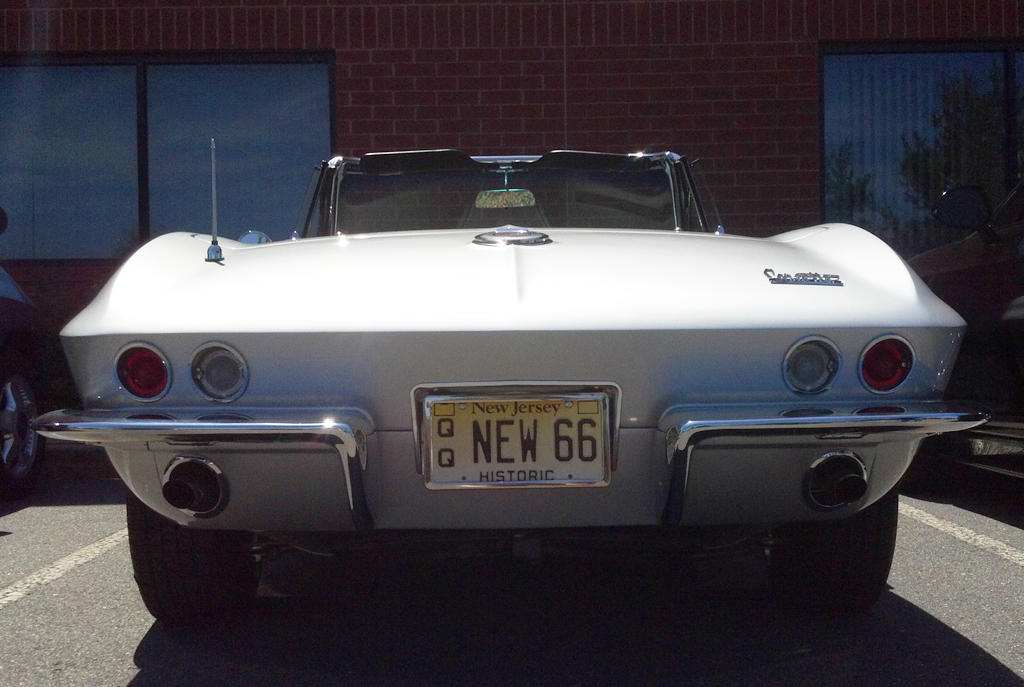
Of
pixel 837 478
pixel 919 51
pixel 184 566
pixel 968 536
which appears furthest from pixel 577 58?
pixel 837 478

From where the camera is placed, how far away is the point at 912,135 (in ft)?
30.5

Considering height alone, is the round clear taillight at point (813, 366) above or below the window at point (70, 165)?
below

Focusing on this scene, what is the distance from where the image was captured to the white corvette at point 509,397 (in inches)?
96.1

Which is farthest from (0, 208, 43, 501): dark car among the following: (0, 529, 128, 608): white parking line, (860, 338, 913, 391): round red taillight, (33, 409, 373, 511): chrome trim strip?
(860, 338, 913, 391): round red taillight

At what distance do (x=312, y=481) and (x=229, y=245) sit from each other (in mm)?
1122

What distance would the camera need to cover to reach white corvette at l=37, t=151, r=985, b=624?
2.44 metres

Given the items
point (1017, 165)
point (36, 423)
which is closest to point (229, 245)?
point (36, 423)

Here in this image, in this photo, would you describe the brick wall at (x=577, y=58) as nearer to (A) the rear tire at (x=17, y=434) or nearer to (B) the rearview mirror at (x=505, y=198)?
(A) the rear tire at (x=17, y=434)

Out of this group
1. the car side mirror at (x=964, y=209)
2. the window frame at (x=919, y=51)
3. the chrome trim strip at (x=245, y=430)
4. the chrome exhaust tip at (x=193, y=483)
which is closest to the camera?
the chrome trim strip at (x=245, y=430)

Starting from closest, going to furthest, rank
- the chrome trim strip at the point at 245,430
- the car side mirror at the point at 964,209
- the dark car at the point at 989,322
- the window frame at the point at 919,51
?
the chrome trim strip at the point at 245,430, the dark car at the point at 989,322, the car side mirror at the point at 964,209, the window frame at the point at 919,51

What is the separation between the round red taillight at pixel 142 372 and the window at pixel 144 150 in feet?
21.9

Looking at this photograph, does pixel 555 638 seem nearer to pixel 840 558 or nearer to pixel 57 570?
pixel 840 558

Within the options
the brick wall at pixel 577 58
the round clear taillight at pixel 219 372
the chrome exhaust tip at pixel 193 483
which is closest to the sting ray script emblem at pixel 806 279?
the round clear taillight at pixel 219 372

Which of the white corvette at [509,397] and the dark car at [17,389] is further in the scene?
the dark car at [17,389]
